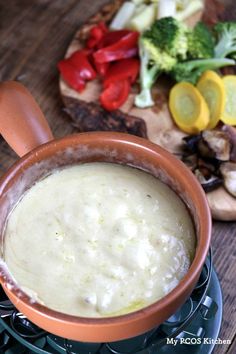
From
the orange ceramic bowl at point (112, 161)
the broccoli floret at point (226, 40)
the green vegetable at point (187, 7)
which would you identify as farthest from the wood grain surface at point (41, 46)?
the broccoli floret at point (226, 40)

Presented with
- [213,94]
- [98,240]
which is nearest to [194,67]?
[213,94]

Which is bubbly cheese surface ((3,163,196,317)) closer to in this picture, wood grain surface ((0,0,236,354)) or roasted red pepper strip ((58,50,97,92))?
wood grain surface ((0,0,236,354))

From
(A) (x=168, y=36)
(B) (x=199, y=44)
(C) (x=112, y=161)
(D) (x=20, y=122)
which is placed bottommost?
(B) (x=199, y=44)

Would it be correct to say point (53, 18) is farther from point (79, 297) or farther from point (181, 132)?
point (79, 297)

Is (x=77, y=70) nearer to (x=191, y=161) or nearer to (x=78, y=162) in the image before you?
(x=191, y=161)

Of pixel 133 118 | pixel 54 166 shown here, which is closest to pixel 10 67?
pixel 133 118

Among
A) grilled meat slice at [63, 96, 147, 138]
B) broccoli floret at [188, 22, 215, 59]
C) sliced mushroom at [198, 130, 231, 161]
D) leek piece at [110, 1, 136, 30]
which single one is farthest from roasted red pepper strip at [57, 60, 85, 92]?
sliced mushroom at [198, 130, 231, 161]
